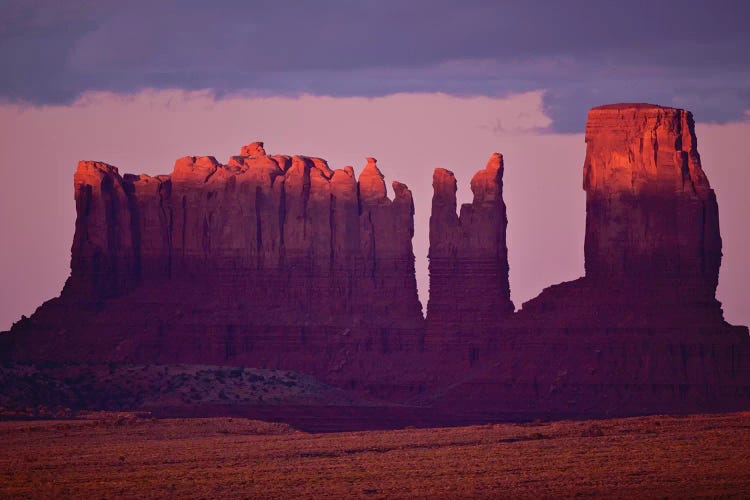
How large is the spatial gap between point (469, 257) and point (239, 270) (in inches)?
524

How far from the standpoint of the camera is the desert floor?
8381cm

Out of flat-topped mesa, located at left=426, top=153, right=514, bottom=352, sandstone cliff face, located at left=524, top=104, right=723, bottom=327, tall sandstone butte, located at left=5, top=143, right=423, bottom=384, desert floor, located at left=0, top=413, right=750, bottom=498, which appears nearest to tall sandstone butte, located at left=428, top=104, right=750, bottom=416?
sandstone cliff face, located at left=524, top=104, right=723, bottom=327

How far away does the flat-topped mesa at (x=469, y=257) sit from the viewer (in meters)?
144

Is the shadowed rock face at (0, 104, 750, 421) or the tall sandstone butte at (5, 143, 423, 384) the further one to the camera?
the tall sandstone butte at (5, 143, 423, 384)

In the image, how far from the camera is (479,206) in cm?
14550

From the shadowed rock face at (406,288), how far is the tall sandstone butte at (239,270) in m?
0.10

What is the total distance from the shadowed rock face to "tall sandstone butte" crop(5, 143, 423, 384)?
105 millimetres

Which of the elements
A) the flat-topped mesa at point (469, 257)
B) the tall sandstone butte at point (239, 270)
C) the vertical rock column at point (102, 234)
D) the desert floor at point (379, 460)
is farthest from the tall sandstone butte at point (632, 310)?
the desert floor at point (379, 460)

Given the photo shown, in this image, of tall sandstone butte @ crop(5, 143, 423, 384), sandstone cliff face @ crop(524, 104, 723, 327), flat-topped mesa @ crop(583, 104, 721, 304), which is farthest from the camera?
tall sandstone butte @ crop(5, 143, 423, 384)

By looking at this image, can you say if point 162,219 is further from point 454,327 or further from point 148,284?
point 454,327

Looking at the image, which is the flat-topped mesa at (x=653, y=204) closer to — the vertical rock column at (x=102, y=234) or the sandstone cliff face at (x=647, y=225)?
the sandstone cliff face at (x=647, y=225)

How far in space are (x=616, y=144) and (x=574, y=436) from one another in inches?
1764

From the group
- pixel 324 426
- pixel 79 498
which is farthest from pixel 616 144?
pixel 79 498

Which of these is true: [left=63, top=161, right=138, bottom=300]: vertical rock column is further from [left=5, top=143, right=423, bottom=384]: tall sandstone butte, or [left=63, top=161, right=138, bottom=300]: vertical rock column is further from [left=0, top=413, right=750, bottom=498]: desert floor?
[left=0, top=413, right=750, bottom=498]: desert floor
